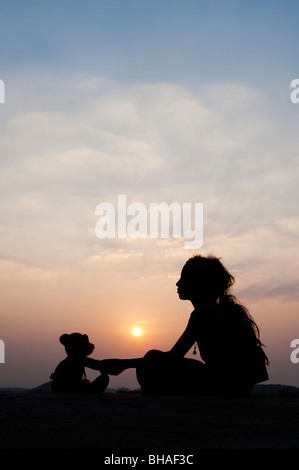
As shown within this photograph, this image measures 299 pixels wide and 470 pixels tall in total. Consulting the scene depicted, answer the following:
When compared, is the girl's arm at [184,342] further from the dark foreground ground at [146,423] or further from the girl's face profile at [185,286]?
the dark foreground ground at [146,423]

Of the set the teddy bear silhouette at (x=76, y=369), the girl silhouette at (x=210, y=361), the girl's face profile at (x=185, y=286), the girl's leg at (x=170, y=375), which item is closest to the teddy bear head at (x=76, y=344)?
the teddy bear silhouette at (x=76, y=369)

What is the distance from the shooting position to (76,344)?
253 inches

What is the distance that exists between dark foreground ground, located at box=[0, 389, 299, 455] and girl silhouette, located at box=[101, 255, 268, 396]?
0.67 meters

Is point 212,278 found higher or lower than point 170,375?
higher

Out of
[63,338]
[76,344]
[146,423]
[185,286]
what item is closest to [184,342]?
[185,286]

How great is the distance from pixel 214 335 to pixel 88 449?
2862 millimetres

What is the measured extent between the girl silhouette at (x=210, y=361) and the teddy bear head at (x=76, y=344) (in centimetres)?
47

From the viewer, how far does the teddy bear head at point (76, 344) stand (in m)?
6.41

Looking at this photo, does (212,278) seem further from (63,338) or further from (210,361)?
(63,338)

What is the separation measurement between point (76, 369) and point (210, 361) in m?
1.64
